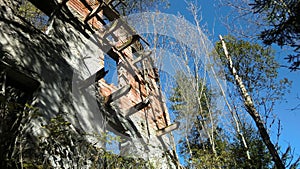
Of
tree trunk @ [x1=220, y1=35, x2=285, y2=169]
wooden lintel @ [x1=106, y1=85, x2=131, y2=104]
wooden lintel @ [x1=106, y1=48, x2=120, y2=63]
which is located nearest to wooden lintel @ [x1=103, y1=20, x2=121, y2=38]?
wooden lintel @ [x1=106, y1=48, x2=120, y2=63]

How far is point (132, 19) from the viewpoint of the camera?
8438 mm

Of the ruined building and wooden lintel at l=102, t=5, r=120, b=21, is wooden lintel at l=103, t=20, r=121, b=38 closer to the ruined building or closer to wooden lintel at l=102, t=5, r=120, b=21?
the ruined building

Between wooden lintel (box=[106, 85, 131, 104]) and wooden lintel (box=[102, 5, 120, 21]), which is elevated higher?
wooden lintel (box=[102, 5, 120, 21])

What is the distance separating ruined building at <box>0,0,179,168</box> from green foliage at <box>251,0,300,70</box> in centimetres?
269

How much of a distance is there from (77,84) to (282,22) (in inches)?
155

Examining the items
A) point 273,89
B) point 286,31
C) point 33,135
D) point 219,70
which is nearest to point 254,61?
point 273,89

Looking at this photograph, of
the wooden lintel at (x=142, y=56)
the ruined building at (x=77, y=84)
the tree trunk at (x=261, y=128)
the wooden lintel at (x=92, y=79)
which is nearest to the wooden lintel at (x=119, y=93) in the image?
the ruined building at (x=77, y=84)

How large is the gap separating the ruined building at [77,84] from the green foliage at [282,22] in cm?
269

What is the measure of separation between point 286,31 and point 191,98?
362 cm

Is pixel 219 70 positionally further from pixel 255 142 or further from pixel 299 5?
pixel 299 5

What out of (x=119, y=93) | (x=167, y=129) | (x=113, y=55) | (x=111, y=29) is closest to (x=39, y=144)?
(x=119, y=93)

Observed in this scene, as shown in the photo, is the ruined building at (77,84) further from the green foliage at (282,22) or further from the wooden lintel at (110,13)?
the green foliage at (282,22)

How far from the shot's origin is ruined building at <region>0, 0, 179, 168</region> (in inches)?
138

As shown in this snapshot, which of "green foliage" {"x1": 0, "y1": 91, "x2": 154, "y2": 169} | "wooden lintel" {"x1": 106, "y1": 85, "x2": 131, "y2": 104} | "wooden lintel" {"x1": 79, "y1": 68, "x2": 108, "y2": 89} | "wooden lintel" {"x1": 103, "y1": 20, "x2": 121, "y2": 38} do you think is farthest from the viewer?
"wooden lintel" {"x1": 103, "y1": 20, "x2": 121, "y2": 38}
